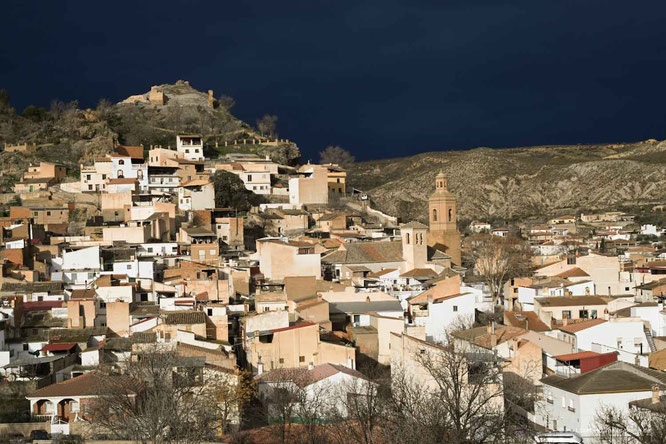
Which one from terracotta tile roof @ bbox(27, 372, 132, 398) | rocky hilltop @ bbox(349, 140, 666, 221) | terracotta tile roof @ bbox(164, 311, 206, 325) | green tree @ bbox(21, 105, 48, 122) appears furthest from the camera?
rocky hilltop @ bbox(349, 140, 666, 221)

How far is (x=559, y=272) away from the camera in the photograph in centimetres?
4384

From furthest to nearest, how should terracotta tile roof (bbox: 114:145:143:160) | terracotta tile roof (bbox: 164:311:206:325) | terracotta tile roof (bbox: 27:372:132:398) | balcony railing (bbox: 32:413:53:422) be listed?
terracotta tile roof (bbox: 114:145:143:160), terracotta tile roof (bbox: 164:311:206:325), terracotta tile roof (bbox: 27:372:132:398), balcony railing (bbox: 32:413:53:422)

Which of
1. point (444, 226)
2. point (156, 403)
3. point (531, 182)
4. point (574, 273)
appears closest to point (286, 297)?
point (574, 273)

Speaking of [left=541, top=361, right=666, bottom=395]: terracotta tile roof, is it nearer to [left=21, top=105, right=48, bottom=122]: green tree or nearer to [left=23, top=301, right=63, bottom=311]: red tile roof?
[left=23, top=301, right=63, bottom=311]: red tile roof

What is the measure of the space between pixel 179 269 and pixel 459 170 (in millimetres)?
74227

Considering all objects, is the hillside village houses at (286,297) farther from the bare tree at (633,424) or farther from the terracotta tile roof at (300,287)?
→ the bare tree at (633,424)

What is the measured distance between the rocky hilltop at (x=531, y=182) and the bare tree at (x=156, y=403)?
196ft

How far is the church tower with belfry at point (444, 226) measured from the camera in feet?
161

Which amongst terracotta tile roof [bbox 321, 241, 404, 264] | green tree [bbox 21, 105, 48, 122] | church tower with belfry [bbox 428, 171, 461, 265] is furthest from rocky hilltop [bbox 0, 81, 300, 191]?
terracotta tile roof [bbox 321, 241, 404, 264]

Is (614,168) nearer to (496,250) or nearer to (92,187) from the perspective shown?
(496,250)

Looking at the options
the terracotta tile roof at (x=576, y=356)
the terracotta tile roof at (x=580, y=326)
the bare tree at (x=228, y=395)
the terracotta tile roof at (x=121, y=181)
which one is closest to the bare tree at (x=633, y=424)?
the terracotta tile roof at (x=576, y=356)

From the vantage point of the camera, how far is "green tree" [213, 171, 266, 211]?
56.5m

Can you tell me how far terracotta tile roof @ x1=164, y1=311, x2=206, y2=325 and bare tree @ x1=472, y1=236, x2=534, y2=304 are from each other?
636 inches

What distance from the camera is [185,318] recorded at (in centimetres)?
2986
